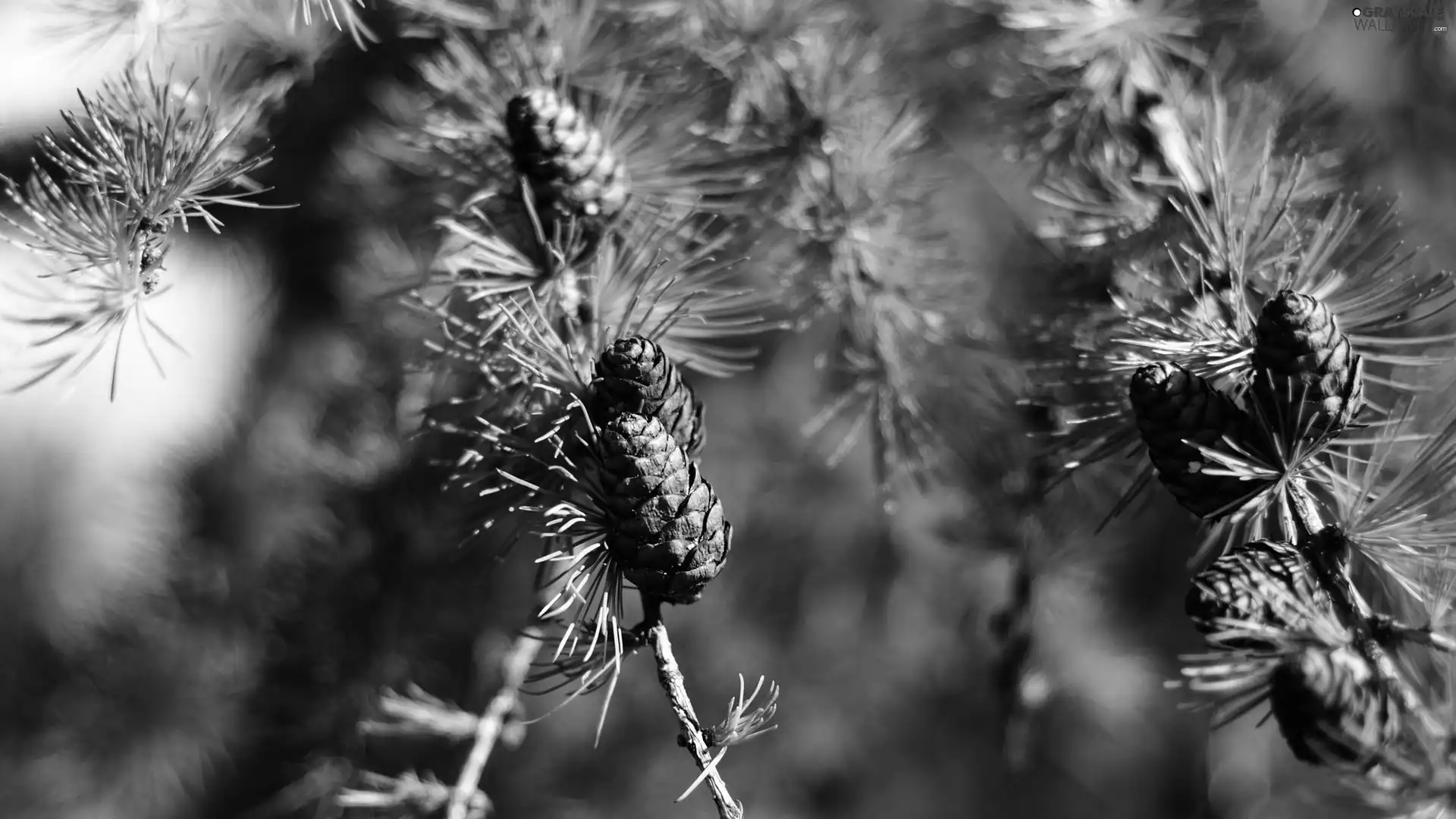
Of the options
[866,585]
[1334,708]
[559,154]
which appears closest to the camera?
[1334,708]

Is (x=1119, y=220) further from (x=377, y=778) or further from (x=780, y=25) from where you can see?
(x=377, y=778)

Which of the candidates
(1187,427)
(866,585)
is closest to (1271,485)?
(1187,427)

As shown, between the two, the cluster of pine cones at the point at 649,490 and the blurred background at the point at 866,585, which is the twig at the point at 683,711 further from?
the blurred background at the point at 866,585

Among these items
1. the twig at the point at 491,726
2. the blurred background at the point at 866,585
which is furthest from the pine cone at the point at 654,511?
the blurred background at the point at 866,585

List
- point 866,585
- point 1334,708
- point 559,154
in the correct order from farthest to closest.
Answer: point 866,585 < point 559,154 < point 1334,708

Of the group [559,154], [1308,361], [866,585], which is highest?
[559,154]

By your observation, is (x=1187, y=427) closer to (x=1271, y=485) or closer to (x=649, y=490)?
(x=1271, y=485)

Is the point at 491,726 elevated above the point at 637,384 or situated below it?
below
